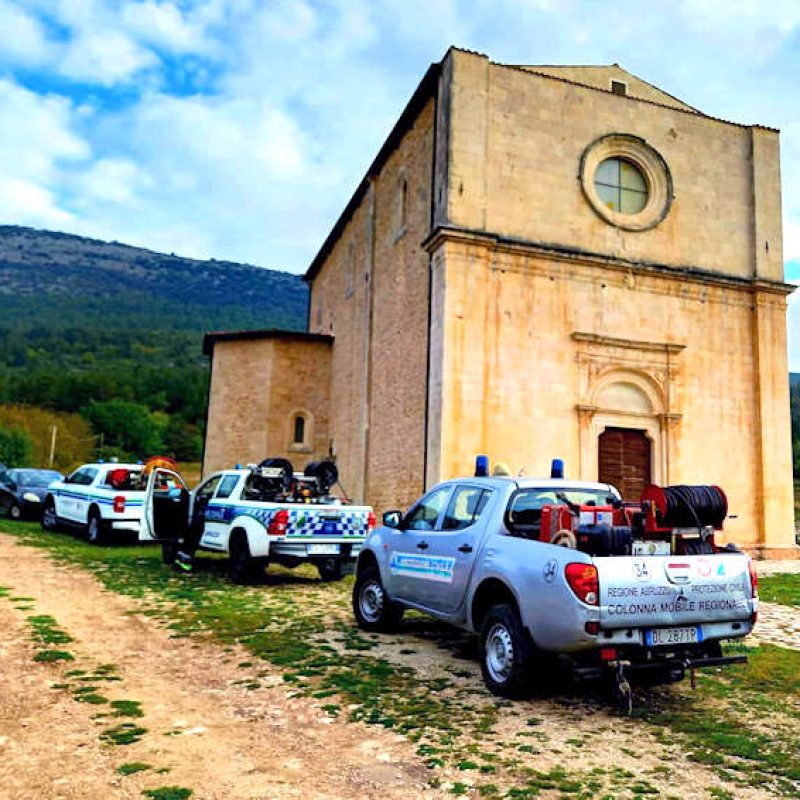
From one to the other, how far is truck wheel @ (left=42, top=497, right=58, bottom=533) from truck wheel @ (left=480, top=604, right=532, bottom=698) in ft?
47.5

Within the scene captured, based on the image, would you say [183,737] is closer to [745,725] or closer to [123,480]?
[745,725]

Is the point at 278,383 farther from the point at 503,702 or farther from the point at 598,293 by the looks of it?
the point at 503,702

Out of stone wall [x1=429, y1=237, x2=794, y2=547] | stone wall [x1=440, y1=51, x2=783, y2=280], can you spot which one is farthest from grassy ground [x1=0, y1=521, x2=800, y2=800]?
stone wall [x1=440, y1=51, x2=783, y2=280]

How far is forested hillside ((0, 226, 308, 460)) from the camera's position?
6619 cm

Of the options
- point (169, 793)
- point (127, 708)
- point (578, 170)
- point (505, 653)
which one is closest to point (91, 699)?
point (127, 708)

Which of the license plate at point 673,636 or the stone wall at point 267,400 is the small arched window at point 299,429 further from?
the license plate at point 673,636

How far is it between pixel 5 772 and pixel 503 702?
3.22m

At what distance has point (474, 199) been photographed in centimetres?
1675

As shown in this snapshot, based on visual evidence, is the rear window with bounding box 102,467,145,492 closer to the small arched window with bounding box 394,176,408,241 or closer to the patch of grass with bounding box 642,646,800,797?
the small arched window with bounding box 394,176,408,241

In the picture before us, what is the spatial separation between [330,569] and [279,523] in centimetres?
162

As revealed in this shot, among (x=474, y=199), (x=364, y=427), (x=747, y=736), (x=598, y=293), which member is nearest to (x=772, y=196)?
(x=598, y=293)

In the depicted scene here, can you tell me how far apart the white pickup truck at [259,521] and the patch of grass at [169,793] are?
21.7 feet

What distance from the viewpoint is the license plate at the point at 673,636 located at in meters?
5.12

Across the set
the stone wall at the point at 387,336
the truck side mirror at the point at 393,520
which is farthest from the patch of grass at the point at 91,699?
the stone wall at the point at 387,336
